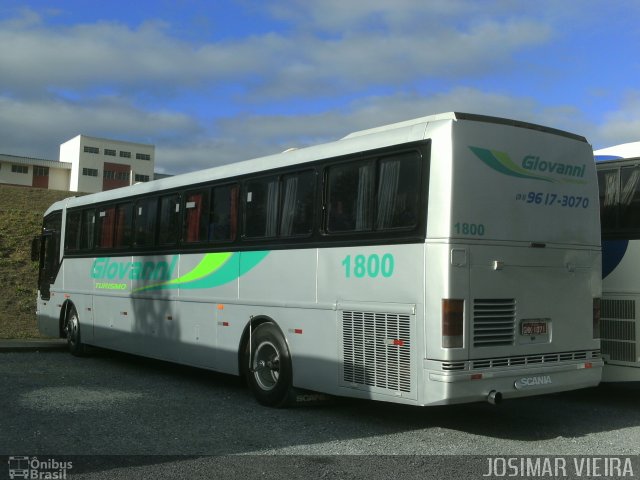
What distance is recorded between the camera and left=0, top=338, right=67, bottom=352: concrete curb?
50.0 ft

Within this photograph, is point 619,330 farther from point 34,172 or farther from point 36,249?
point 34,172

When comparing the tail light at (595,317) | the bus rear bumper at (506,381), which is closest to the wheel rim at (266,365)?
the bus rear bumper at (506,381)

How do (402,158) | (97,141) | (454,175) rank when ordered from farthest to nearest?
(97,141) < (402,158) < (454,175)

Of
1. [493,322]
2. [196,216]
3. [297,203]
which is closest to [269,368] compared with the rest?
[297,203]

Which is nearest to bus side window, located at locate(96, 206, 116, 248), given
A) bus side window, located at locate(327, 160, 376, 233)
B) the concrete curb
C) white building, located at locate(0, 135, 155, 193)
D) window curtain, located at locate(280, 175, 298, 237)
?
the concrete curb

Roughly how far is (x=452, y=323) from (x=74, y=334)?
10301 mm

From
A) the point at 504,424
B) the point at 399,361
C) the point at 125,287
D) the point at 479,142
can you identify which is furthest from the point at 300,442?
the point at 125,287

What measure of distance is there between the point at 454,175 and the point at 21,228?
2778 centimetres

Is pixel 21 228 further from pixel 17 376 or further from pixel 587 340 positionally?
pixel 587 340

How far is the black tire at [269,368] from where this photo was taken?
8625mm

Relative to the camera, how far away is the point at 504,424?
809 centimetres

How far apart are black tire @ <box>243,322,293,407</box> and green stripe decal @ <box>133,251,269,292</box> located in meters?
0.89

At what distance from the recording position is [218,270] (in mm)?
10078

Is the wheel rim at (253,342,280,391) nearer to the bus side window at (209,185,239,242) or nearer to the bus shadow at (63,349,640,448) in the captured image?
the bus shadow at (63,349,640,448)
